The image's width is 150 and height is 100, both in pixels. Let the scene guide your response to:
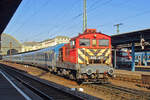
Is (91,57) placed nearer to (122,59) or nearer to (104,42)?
(104,42)

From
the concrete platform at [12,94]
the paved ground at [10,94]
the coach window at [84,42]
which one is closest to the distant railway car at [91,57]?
the coach window at [84,42]

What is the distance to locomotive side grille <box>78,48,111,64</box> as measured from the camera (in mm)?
13305

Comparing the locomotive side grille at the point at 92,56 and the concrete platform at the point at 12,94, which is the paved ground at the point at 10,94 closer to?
the concrete platform at the point at 12,94

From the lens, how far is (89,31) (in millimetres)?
14398

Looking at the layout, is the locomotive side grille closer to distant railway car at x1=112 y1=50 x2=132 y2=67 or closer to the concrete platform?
the concrete platform

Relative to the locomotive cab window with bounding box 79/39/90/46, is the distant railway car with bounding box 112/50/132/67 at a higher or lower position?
lower

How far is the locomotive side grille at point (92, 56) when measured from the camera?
43.7 ft

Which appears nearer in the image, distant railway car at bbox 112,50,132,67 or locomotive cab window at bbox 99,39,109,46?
locomotive cab window at bbox 99,39,109,46

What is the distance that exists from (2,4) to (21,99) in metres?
4.78

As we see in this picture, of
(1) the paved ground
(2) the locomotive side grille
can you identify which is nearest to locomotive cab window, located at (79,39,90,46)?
(2) the locomotive side grille

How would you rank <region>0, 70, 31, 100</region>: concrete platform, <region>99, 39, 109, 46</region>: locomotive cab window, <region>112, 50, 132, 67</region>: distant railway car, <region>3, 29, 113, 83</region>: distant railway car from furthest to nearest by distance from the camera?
<region>112, 50, 132, 67</region>: distant railway car < <region>99, 39, 109, 46</region>: locomotive cab window < <region>3, 29, 113, 83</region>: distant railway car < <region>0, 70, 31, 100</region>: concrete platform

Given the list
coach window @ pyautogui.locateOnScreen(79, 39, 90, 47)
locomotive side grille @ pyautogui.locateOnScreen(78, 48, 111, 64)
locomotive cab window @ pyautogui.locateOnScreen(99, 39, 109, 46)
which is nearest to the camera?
locomotive side grille @ pyautogui.locateOnScreen(78, 48, 111, 64)

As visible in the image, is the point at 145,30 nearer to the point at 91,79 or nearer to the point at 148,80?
the point at 148,80

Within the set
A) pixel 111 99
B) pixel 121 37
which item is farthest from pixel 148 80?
pixel 121 37
